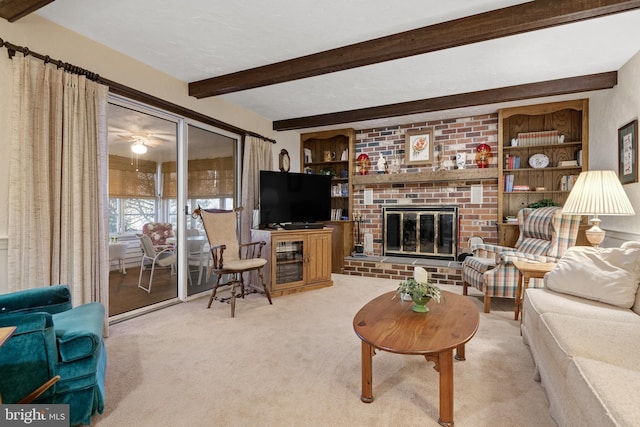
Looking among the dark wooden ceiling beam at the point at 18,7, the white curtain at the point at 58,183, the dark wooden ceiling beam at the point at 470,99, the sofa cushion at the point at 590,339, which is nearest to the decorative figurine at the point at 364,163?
the dark wooden ceiling beam at the point at 470,99

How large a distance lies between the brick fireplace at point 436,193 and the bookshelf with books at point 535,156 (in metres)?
0.16

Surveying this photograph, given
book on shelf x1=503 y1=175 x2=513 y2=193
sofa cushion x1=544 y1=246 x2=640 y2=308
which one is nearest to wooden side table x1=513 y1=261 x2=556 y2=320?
sofa cushion x1=544 y1=246 x2=640 y2=308

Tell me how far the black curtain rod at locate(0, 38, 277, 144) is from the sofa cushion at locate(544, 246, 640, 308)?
3.69 meters

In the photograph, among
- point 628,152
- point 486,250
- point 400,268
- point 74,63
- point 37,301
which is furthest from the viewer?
point 400,268

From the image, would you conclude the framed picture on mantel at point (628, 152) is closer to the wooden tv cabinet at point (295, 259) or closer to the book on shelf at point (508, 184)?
the book on shelf at point (508, 184)

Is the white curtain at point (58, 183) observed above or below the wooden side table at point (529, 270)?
above

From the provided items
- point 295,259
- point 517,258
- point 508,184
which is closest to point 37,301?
point 295,259

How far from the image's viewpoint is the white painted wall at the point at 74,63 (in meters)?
2.12

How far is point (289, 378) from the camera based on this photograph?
195 centimetres

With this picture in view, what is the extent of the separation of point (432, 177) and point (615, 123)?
6.58 feet

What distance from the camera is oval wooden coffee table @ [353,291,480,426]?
59.6 inches

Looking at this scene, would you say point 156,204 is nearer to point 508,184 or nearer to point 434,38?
point 434,38

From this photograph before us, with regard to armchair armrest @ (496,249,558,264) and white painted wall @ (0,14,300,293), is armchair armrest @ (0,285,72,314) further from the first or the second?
armchair armrest @ (496,249,558,264)

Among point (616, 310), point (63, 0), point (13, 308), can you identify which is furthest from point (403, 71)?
point (13, 308)
